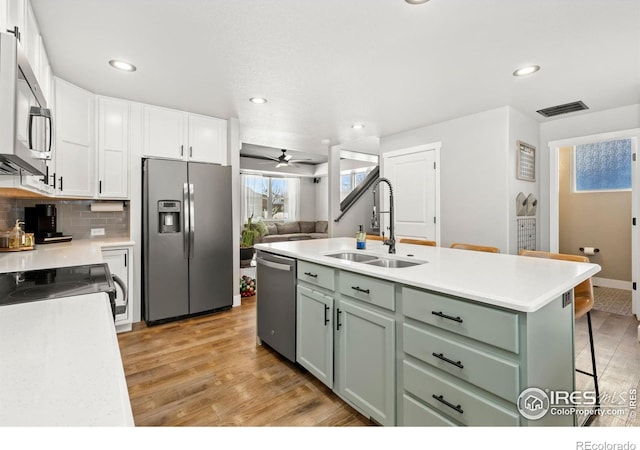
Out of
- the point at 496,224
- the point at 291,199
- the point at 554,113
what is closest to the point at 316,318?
the point at 496,224

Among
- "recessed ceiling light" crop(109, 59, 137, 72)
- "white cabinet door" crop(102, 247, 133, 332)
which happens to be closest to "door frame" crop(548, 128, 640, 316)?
"recessed ceiling light" crop(109, 59, 137, 72)

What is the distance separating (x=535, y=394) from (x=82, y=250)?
3.08 metres

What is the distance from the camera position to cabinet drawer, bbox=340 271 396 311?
1612mm

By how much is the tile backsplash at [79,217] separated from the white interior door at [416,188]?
3.52m

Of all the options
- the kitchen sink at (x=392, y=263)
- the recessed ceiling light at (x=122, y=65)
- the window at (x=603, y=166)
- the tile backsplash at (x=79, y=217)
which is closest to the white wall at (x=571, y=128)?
the window at (x=603, y=166)

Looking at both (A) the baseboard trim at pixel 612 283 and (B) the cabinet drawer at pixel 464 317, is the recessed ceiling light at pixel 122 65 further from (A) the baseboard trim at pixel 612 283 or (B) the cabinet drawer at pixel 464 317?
(A) the baseboard trim at pixel 612 283

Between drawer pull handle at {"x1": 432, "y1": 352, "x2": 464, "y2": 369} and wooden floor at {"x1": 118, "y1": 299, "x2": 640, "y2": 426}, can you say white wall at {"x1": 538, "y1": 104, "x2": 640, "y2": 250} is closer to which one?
wooden floor at {"x1": 118, "y1": 299, "x2": 640, "y2": 426}

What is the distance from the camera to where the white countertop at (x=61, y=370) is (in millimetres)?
514

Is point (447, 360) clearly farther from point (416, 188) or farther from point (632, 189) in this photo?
point (632, 189)

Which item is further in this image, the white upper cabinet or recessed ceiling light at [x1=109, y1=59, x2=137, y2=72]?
the white upper cabinet

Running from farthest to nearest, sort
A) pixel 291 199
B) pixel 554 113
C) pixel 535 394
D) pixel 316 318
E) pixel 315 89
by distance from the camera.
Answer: pixel 291 199 → pixel 554 113 → pixel 315 89 → pixel 316 318 → pixel 535 394

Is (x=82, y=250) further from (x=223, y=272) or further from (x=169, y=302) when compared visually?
(x=223, y=272)

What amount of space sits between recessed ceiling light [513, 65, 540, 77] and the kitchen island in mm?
1664

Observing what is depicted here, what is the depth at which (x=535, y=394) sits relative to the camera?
1.17m
